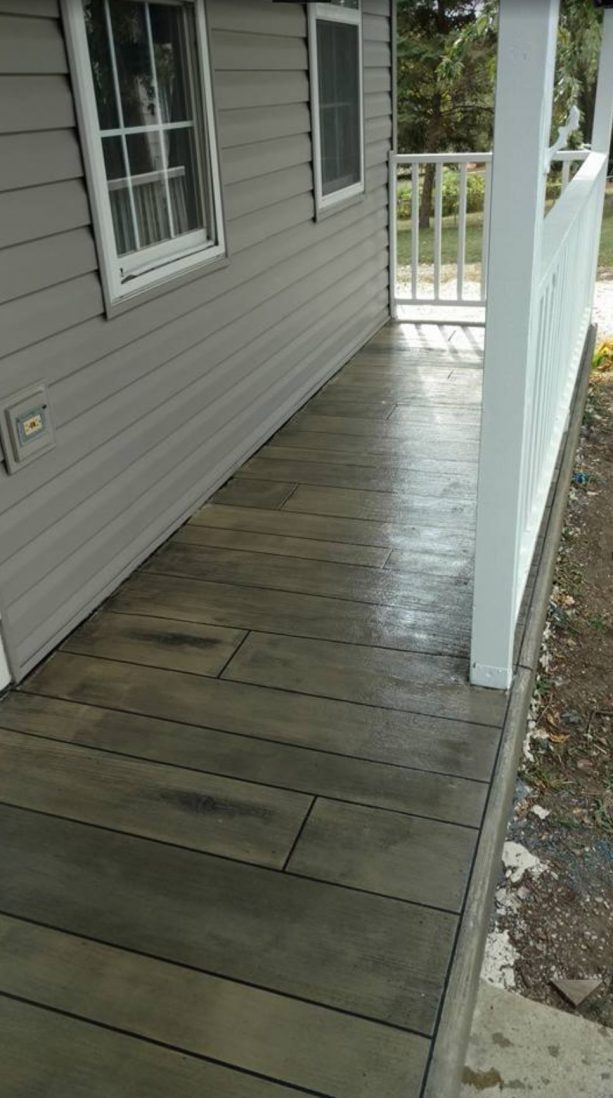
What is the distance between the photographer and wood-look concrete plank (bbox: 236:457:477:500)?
3252 millimetres

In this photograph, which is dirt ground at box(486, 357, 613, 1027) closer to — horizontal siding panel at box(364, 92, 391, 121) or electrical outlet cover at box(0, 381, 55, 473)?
electrical outlet cover at box(0, 381, 55, 473)

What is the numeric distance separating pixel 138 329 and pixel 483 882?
186cm

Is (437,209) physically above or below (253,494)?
above

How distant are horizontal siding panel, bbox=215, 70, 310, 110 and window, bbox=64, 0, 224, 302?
174 mm

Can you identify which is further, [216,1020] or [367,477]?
[367,477]

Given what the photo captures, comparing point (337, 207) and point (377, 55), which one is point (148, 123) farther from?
point (377, 55)

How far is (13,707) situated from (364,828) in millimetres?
943

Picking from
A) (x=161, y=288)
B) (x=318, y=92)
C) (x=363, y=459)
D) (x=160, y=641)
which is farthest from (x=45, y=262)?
(x=318, y=92)

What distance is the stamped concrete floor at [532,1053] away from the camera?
4.91ft

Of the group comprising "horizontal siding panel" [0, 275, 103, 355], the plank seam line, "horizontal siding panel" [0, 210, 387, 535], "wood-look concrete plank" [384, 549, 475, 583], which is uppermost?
"horizontal siding panel" [0, 275, 103, 355]

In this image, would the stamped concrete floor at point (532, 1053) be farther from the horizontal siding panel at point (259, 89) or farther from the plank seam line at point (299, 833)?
the horizontal siding panel at point (259, 89)

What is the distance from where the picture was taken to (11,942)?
61.1 inches

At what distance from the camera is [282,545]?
288 cm

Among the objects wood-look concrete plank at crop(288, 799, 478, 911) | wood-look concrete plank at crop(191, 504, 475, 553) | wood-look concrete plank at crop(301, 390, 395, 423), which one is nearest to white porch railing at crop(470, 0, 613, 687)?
wood-look concrete plank at crop(191, 504, 475, 553)
